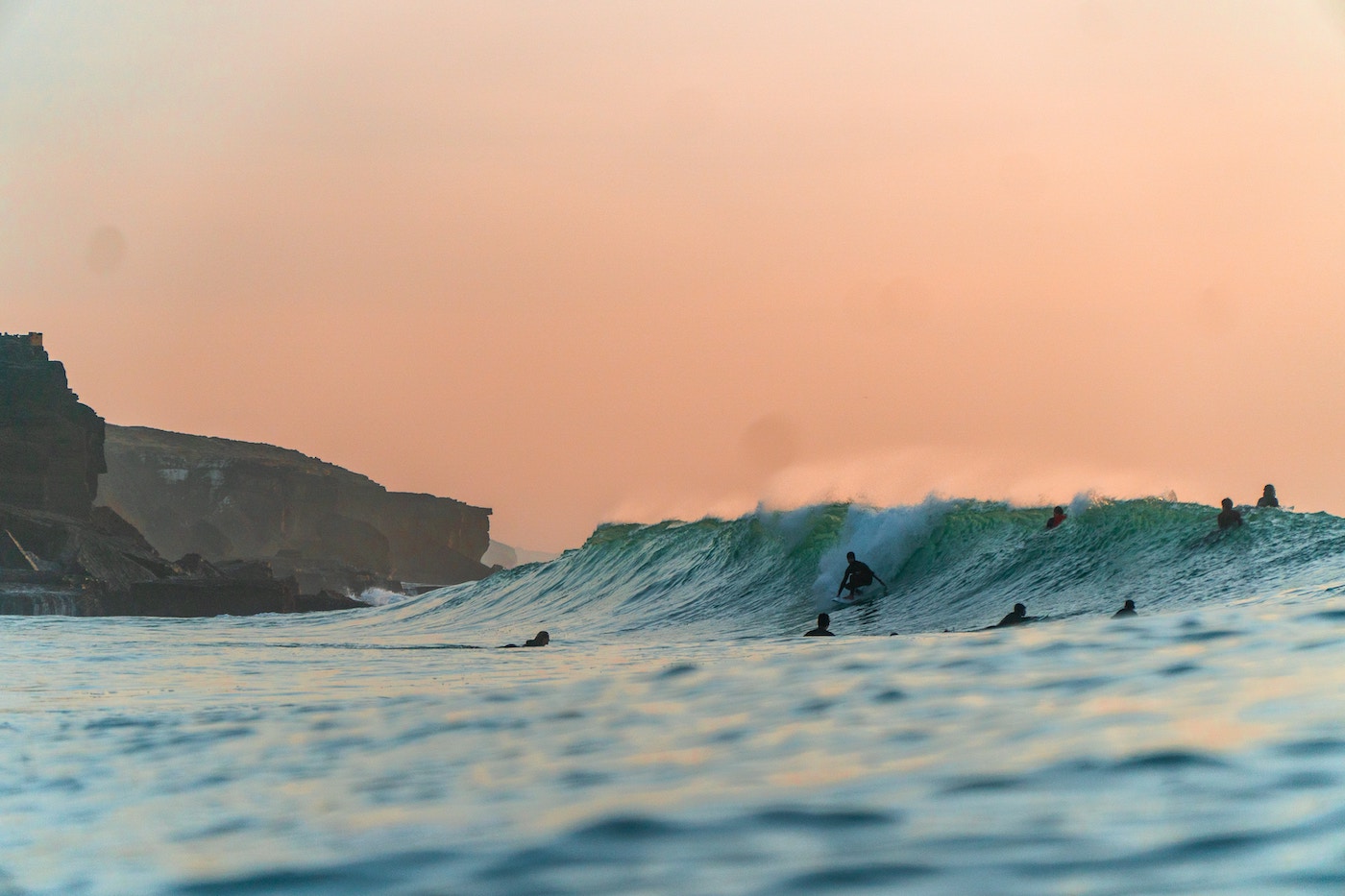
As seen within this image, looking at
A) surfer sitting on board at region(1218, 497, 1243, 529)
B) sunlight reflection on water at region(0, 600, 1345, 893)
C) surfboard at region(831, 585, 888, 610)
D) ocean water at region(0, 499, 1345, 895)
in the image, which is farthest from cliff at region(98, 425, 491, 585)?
sunlight reflection on water at region(0, 600, 1345, 893)

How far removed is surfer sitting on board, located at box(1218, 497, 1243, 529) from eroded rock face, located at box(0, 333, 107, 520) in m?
54.0

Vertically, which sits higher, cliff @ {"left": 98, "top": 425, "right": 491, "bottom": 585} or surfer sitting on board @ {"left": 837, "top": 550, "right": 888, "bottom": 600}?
cliff @ {"left": 98, "top": 425, "right": 491, "bottom": 585}

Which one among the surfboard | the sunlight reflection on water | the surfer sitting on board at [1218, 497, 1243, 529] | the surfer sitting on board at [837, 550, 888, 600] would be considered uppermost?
the surfer sitting on board at [1218, 497, 1243, 529]

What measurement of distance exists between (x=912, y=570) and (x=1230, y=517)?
5.77 metres

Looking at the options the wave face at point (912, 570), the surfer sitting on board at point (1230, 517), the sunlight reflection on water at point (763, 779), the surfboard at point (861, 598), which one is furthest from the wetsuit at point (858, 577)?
the sunlight reflection on water at point (763, 779)

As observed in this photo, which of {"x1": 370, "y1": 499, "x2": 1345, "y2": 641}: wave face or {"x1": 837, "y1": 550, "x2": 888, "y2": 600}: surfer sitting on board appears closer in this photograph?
{"x1": 370, "y1": 499, "x2": 1345, "y2": 641}: wave face

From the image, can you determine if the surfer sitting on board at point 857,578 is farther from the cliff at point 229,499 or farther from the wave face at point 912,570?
the cliff at point 229,499

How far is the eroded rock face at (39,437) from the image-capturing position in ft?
191

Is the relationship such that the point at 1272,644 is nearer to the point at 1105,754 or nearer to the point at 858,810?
the point at 1105,754

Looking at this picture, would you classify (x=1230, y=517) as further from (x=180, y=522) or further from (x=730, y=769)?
(x=180, y=522)

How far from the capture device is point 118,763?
20.4ft

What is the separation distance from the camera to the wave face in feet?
52.6

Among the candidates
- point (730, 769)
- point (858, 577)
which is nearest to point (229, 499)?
point (858, 577)

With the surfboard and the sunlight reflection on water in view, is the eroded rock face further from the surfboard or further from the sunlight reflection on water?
the sunlight reflection on water
